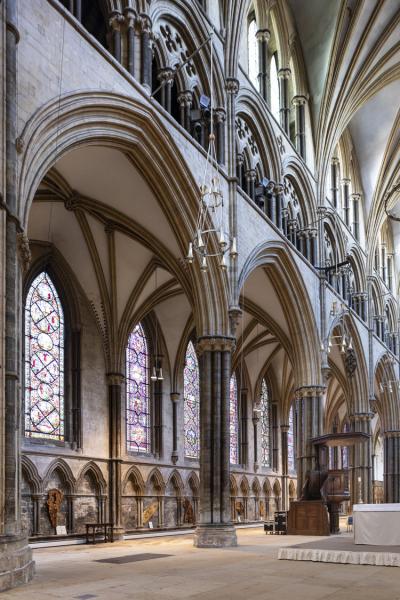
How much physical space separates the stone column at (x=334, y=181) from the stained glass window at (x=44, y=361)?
15.1m

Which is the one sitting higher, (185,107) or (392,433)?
(185,107)

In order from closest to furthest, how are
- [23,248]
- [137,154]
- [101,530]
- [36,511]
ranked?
[23,248] → [137,154] → [36,511] → [101,530]

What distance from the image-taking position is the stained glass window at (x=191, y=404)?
30.2m

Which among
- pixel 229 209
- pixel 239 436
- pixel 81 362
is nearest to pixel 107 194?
pixel 229 209

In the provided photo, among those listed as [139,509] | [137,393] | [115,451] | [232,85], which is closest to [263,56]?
[232,85]

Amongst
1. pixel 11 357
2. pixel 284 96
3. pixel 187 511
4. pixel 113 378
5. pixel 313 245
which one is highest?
pixel 284 96

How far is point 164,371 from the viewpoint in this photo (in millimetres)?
28906

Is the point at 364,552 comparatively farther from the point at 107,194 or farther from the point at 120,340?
the point at 120,340

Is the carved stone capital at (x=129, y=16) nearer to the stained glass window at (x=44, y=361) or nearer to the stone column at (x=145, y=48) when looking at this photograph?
the stone column at (x=145, y=48)

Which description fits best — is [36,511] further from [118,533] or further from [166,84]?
[166,84]

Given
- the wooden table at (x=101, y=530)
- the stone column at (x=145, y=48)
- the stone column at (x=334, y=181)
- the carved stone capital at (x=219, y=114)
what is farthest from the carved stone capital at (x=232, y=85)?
the stone column at (x=334, y=181)

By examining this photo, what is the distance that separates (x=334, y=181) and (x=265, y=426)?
1273cm

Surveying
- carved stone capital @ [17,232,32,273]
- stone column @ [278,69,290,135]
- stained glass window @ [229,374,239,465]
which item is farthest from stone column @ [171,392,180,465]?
carved stone capital @ [17,232,32,273]

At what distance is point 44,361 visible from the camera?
2248 cm
